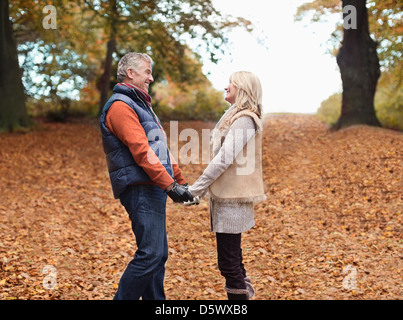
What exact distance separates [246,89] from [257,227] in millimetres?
3983

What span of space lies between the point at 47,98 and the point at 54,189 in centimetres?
863

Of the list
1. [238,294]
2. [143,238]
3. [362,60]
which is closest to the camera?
[143,238]

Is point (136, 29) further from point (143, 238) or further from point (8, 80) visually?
point (143, 238)

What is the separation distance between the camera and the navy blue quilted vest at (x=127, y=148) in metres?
3.42

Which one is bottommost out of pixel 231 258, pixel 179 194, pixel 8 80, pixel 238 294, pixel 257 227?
pixel 257 227

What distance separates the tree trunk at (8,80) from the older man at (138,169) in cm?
1017

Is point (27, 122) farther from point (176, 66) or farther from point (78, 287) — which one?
point (78, 287)

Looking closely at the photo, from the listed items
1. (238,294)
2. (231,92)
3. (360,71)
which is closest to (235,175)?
(231,92)

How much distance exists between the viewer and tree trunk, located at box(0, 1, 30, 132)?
12.5 metres

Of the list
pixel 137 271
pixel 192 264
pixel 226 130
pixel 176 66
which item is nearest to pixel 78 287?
pixel 192 264

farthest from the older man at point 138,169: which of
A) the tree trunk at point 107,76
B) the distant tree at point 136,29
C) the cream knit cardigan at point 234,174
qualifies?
the tree trunk at point 107,76

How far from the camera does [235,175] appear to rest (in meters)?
3.57

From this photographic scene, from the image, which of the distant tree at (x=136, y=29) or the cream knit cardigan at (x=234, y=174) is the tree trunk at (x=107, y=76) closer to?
the distant tree at (x=136, y=29)

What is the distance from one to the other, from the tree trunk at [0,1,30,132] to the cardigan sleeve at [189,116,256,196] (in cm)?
1052
